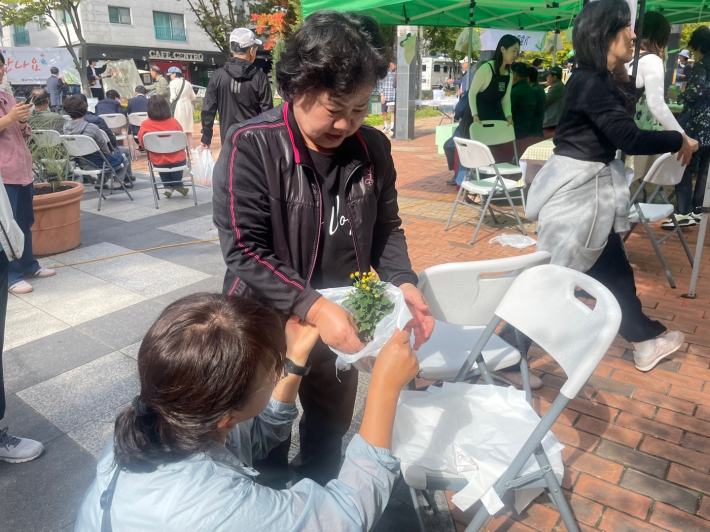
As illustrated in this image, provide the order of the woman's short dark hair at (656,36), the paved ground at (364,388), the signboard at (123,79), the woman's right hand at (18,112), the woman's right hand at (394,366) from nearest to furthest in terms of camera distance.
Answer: the woman's right hand at (394,366), the paved ground at (364,388), the woman's right hand at (18,112), the woman's short dark hair at (656,36), the signboard at (123,79)

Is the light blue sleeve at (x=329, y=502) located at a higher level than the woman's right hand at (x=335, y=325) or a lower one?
lower

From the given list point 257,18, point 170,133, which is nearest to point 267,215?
point 170,133

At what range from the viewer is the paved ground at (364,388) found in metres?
2.04

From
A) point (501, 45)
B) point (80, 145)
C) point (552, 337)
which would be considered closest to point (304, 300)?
point (552, 337)

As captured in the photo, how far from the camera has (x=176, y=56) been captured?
3069 cm

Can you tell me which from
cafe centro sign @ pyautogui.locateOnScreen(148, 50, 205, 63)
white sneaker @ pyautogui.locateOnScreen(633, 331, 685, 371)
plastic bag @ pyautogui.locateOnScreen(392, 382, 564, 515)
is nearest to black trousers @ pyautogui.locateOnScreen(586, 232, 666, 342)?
white sneaker @ pyautogui.locateOnScreen(633, 331, 685, 371)

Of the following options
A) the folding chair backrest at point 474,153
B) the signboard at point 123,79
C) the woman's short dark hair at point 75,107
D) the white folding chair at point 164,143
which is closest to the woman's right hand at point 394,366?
the folding chair backrest at point 474,153

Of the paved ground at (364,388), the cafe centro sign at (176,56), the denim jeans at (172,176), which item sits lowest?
the paved ground at (364,388)

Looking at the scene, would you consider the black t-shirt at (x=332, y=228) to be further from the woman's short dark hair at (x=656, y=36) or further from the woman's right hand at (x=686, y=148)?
the woman's short dark hair at (x=656, y=36)

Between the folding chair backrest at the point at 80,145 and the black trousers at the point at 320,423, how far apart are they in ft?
20.4

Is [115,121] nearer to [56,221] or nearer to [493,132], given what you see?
[56,221]

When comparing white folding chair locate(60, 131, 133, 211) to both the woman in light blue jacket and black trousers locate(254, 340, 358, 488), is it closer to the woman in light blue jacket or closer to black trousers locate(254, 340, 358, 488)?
black trousers locate(254, 340, 358, 488)

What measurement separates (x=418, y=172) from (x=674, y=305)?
228 inches

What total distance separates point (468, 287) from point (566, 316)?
0.42m
